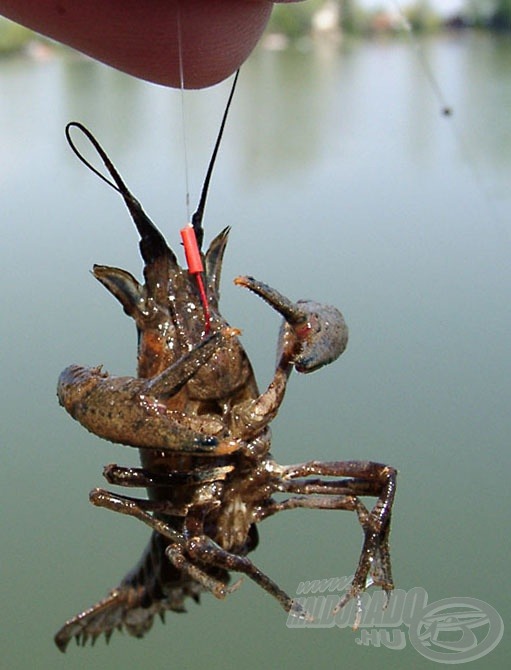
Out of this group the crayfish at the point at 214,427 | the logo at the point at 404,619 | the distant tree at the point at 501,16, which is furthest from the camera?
the distant tree at the point at 501,16

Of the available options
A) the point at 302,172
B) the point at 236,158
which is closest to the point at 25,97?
the point at 236,158

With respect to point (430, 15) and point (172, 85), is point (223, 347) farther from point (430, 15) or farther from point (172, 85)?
point (430, 15)

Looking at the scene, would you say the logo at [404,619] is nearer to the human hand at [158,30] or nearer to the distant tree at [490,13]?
the human hand at [158,30]

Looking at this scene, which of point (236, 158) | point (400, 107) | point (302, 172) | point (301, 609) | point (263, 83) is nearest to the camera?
point (301, 609)

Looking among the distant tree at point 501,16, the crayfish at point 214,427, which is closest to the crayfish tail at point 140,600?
the crayfish at point 214,427

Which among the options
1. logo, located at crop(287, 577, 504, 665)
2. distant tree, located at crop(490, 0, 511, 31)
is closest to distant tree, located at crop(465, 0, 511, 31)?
distant tree, located at crop(490, 0, 511, 31)

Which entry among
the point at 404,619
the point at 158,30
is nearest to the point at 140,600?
the point at 404,619

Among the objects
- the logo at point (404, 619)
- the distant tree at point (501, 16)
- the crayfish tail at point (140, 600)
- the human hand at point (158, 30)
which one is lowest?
the crayfish tail at point (140, 600)

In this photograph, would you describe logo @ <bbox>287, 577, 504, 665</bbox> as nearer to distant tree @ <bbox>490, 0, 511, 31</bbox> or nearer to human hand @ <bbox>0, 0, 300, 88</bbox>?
human hand @ <bbox>0, 0, 300, 88</bbox>

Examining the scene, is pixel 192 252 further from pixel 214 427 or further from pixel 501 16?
pixel 501 16
